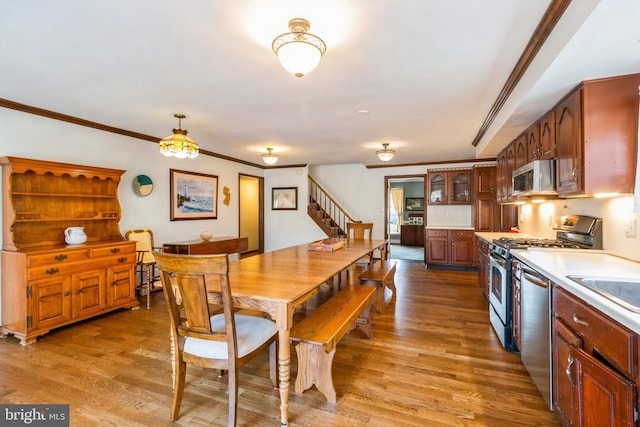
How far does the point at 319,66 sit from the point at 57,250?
312 cm

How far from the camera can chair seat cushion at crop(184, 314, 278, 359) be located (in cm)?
173

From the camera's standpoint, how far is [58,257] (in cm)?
307

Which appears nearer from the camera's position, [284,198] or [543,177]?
[543,177]

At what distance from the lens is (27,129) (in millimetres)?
3295

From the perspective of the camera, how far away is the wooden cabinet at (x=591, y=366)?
43.8 inches

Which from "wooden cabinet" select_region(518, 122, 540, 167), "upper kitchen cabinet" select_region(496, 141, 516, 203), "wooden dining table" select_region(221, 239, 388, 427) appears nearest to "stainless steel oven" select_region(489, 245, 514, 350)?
"wooden cabinet" select_region(518, 122, 540, 167)

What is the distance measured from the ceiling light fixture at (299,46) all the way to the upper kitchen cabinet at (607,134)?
1872 mm

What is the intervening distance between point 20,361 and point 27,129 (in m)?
2.37

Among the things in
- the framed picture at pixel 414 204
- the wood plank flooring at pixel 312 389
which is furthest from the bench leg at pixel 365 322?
the framed picture at pixel 414 204

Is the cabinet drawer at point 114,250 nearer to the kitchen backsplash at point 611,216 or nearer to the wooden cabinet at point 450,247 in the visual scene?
the kitchen backsplash at point 611,216

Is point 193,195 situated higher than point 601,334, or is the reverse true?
point 193,195

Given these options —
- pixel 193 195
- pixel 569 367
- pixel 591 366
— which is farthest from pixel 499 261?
pixel 193 195

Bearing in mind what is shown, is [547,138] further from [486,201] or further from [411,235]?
[411,235]

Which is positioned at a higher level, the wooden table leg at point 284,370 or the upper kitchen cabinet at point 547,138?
the upper kitchen cabinet at point 547,138
